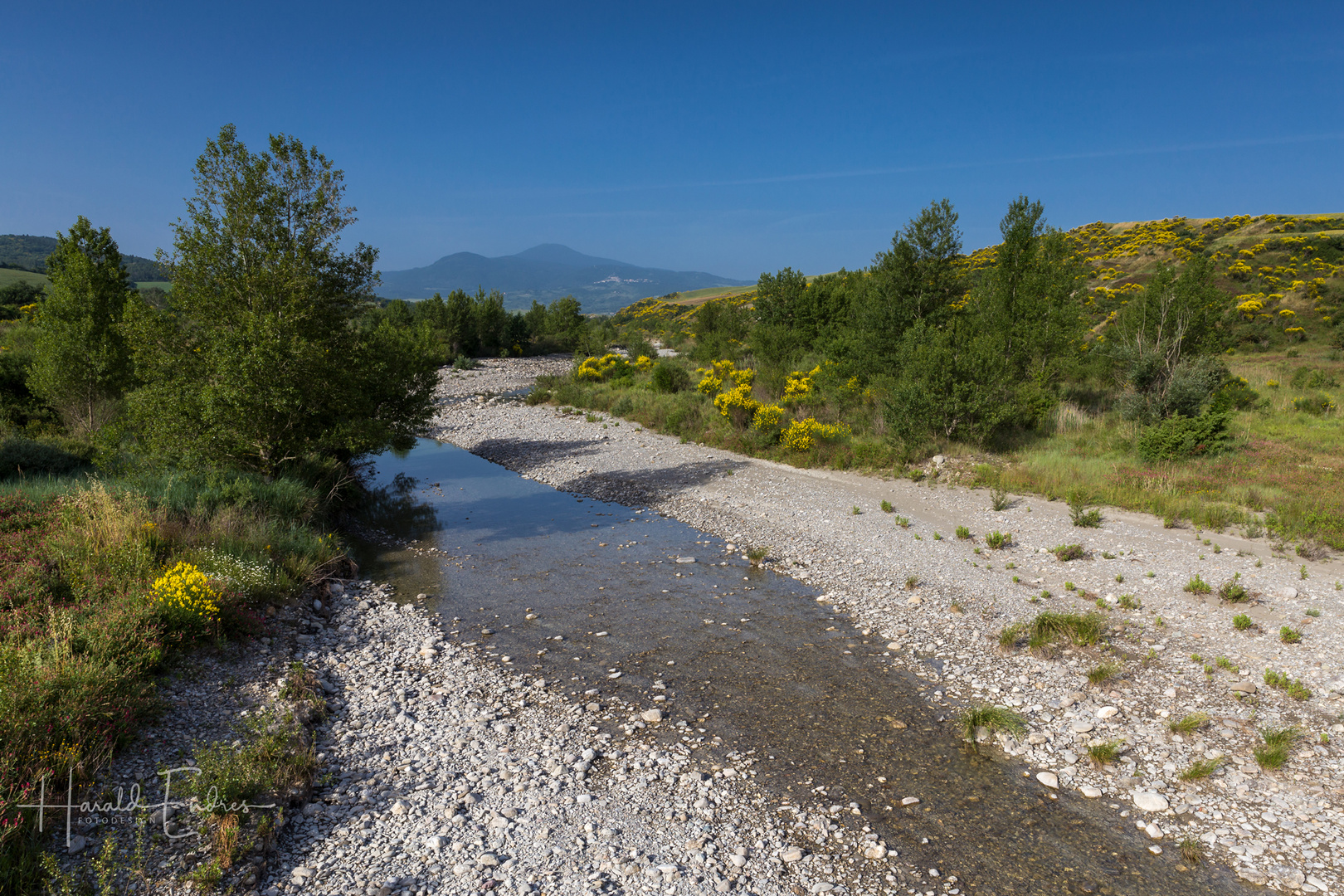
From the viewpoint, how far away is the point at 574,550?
14.8 m

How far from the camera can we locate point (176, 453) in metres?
13.0

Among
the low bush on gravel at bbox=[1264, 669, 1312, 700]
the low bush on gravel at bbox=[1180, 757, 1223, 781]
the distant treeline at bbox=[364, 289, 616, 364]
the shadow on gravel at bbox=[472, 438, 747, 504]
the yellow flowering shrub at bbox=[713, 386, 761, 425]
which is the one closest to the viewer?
the low bush on gravel at bbox=[1180, 757, 1223, 781]

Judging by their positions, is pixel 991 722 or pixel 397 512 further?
pixel 397 512

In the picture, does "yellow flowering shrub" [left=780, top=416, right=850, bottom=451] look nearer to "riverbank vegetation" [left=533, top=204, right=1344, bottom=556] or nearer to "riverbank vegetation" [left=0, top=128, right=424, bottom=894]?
"riverbank vegetation" [left=533, top=204, right=1344, bottom=556]

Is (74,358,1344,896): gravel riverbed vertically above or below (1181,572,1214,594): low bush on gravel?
below

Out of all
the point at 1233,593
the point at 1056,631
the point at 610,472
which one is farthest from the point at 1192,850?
the point at 610,472

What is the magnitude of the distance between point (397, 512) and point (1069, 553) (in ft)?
54.8

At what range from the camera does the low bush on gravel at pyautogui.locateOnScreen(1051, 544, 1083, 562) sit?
1260 centimetres

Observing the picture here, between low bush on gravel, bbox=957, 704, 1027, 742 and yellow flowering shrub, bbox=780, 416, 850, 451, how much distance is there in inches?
564

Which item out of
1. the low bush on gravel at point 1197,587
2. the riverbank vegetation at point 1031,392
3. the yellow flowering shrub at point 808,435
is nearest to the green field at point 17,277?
the riverbank vegetation at point 1031,392

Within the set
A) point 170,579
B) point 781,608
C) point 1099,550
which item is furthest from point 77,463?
point 1099,550

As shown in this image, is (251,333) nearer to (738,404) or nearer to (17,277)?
(738,404)

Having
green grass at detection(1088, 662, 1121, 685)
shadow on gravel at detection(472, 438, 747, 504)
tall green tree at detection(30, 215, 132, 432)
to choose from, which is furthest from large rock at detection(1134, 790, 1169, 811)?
tall green tree at detection(30, 215, 132, 432)

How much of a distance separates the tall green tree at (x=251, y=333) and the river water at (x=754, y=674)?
3515 mm
